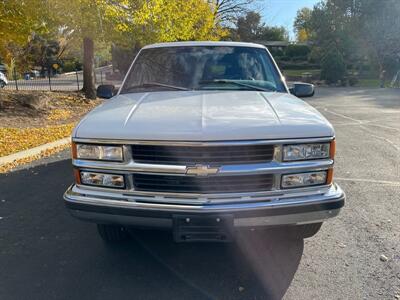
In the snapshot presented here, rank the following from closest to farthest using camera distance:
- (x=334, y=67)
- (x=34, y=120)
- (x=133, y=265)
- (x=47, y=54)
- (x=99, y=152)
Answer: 1. (x=99, y=152)
2. (x=133, y=265)
3. (x=34, y=120)
4. (x=334, y=67)
5. (x=47, y=54)

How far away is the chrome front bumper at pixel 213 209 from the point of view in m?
2.72

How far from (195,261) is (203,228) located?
78 cm

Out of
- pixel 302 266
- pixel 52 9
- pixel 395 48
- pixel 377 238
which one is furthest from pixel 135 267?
pixel 395 48

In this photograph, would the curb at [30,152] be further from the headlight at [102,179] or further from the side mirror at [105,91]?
the headlight at [102,179]

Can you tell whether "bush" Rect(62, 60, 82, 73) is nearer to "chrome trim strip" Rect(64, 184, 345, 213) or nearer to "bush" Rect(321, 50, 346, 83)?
"bush" Rect(321, 50, 346, 83)

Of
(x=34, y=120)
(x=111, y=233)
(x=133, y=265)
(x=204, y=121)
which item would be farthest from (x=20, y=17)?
(x=204, y=121)

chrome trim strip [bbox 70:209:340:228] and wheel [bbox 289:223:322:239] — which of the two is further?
wheel [bbox 289:223:322:239]

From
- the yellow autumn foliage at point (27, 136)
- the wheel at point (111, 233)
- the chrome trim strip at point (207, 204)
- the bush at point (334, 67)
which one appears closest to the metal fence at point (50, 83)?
the yellow autumn foliage at point (27, 136)

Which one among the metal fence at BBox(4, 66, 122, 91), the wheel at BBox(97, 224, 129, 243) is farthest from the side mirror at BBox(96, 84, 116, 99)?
the metal fence at BBox(4, 66, 122, 91)

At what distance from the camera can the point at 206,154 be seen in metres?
2.71

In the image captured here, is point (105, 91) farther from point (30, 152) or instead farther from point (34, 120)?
point (34, 120)

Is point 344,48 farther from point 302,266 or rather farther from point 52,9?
point 302,266

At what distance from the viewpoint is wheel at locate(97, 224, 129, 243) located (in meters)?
3.47

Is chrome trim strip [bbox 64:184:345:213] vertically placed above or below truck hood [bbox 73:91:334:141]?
below
